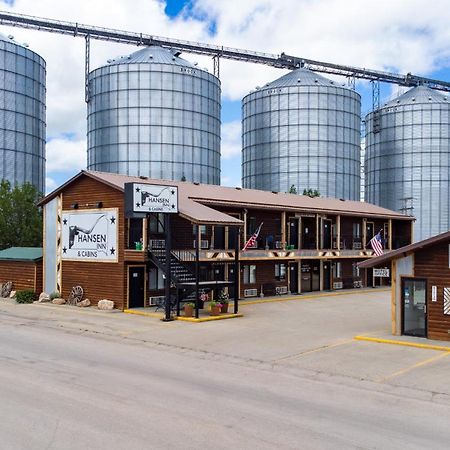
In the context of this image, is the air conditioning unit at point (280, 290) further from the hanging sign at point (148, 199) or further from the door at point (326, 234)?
the hanging sign at point (148, 199)

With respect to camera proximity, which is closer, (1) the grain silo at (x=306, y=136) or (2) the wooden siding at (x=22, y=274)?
(2) the wooden siding at (x=22, y=274)

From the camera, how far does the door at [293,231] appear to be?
48.8 metres

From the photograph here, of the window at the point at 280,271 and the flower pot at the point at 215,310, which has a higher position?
the window at the point at 280,271

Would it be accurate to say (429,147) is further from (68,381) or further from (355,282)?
(68,381)

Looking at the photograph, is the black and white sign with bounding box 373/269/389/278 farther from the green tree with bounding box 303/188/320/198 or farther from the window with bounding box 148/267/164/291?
the green tree with bounding box 303/188/320/198

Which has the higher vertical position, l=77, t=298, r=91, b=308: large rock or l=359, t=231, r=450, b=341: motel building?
l=359, t=231, r=450, b=341: motel building

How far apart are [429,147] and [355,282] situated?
4103 cm

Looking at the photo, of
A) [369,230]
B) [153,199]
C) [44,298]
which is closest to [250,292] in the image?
[44,298]

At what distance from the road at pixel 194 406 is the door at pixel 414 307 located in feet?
26.8

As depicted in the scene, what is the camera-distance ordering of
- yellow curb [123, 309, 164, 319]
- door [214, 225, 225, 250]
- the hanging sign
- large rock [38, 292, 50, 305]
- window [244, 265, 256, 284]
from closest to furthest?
1. the hanging sign
2. yellow curb [123, 309, 164, 319]
3. large rock [38, 292, 50, 305]
4. door [214, 225, 225, 250]
5. window [244, 265, 256, 284]

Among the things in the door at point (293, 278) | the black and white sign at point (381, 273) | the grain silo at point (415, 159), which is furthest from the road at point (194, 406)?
the grain silo at point (415, 159)

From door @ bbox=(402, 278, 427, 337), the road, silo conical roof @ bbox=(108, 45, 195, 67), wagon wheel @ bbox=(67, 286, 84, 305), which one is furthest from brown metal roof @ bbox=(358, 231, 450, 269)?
silo conical roof @ bbox=(108, 45, 195, 67)

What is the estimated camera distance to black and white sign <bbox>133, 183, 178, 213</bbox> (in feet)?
102

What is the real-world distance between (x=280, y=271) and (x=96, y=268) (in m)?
16.1
